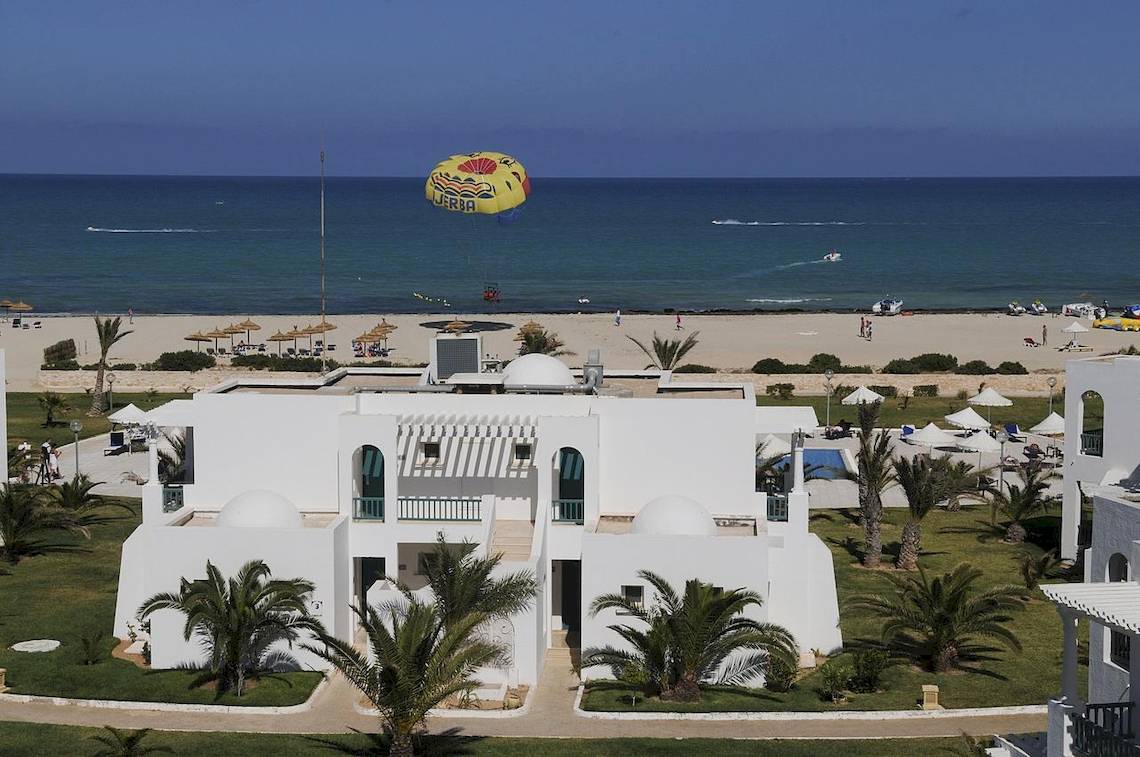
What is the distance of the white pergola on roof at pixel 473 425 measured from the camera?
26.4 metres

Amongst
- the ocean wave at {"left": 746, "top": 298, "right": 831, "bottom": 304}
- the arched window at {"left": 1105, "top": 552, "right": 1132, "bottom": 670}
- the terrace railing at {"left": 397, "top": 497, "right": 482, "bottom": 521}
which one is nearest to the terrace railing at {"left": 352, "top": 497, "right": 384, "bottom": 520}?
the terrace railing at {"left": 397, "top": 497, "right": 482, "bottom": 521}

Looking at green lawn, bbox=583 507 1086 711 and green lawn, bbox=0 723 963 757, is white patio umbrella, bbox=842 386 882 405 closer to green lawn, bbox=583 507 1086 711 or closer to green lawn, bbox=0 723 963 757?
green lawn, bbox=583 507 1086 711

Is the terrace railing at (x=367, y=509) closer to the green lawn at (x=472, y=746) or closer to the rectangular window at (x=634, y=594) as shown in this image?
the rectangular window at (x=634, y=594)

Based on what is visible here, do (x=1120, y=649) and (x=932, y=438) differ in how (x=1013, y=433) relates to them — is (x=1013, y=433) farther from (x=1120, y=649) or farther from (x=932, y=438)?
(x=1120, y=649)

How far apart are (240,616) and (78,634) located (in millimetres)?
4339

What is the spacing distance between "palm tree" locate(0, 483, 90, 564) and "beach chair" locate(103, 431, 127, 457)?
883 cm

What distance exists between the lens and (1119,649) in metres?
18.4

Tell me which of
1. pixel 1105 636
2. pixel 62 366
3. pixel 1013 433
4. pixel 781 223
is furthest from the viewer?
pixel 781 223

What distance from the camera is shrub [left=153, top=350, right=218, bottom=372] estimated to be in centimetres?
5497

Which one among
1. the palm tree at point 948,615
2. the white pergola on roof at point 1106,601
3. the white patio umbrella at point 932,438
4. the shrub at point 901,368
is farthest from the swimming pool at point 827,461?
the white pergola on roof at point 1106,601

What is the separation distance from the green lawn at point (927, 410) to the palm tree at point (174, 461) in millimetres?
21055

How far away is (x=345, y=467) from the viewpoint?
26.4 metres

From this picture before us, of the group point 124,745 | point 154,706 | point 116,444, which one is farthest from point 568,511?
point 116,444

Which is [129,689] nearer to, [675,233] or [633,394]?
[633,394]
